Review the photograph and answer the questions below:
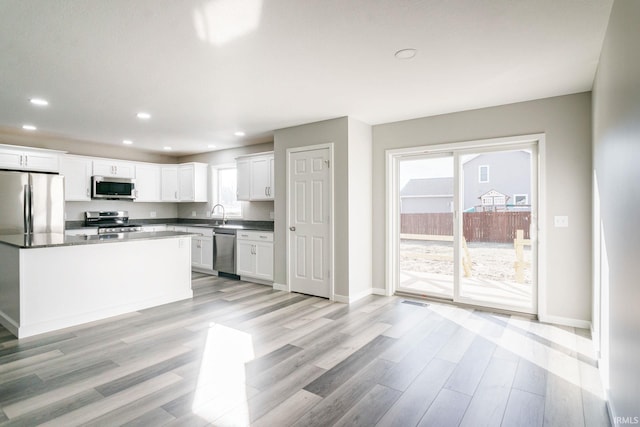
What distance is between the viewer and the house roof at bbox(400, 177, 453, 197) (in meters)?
4.56

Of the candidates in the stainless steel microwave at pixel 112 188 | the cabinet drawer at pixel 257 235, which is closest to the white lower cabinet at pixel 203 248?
the cabinet drawer at pixel 257 235

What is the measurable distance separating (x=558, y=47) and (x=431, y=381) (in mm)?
2669

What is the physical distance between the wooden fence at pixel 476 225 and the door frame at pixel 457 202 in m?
0.10

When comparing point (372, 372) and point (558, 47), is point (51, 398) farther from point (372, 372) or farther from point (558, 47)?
point (558, 47)

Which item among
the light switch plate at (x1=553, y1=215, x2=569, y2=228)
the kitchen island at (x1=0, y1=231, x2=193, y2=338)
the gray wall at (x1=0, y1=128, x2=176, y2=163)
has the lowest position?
the kitchen island at (x1=0, y1=231, x2=193, y2=338)

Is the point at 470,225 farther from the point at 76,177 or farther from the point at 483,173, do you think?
the point at 76,177

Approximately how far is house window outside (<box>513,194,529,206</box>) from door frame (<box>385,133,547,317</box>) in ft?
0.48

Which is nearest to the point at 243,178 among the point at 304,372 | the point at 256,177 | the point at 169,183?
the point at 256,177

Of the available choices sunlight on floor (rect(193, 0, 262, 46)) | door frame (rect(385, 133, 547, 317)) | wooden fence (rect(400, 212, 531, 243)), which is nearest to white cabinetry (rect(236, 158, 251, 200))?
door frame (rect(385, 133, 547, 317))

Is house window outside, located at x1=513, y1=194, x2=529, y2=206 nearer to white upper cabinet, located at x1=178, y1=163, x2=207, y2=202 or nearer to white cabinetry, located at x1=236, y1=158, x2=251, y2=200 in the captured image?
white cabinetry, located at x1=236, y1=158, x2=251, y2=200

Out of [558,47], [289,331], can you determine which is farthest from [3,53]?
[558,47]

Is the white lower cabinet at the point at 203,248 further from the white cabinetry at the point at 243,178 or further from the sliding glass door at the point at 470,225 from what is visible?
the sliding glass door at the point at 470,225

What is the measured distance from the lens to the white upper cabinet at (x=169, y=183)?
7.32 meters

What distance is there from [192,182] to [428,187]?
475 cm
